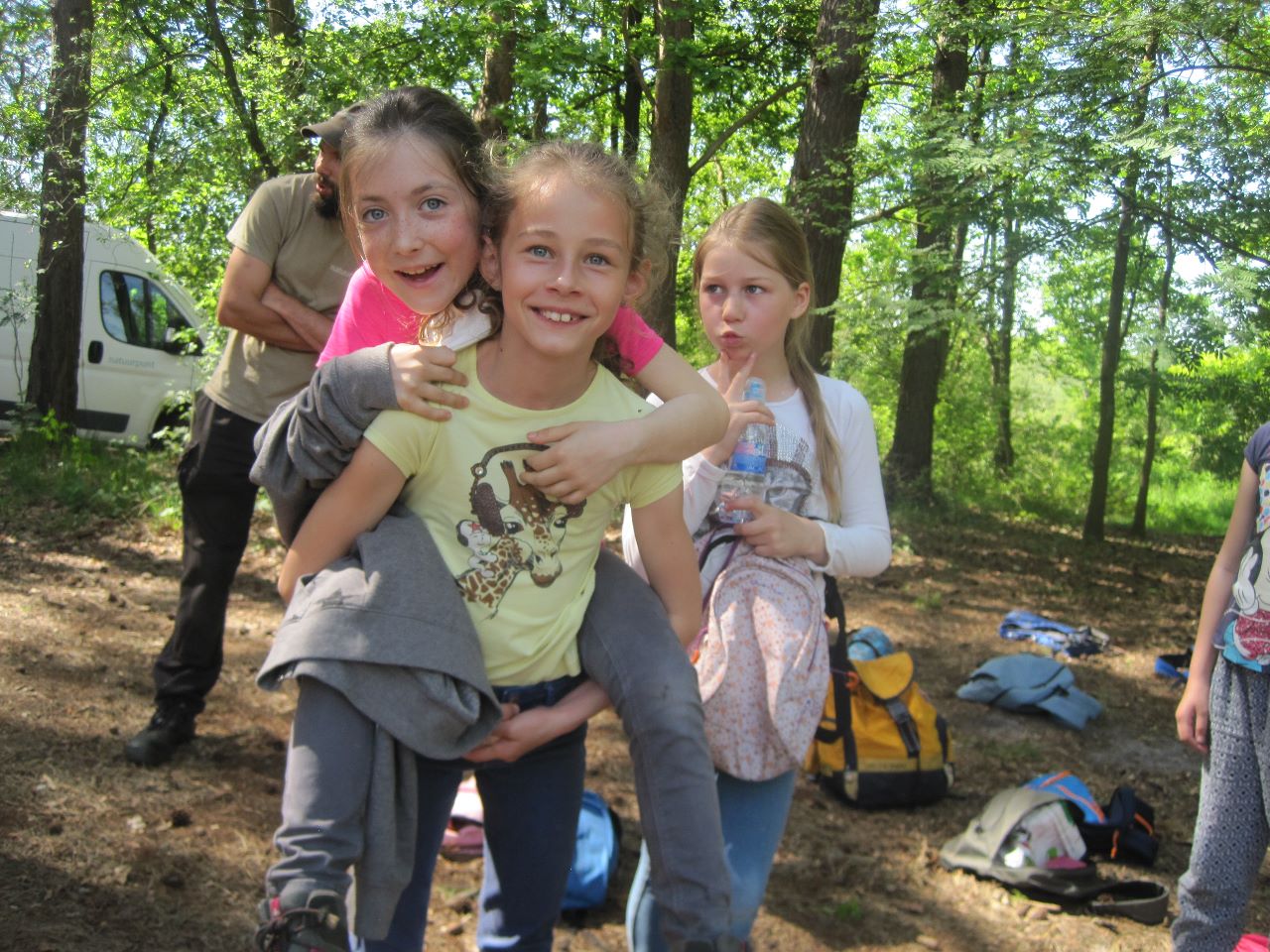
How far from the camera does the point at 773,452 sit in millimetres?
2277

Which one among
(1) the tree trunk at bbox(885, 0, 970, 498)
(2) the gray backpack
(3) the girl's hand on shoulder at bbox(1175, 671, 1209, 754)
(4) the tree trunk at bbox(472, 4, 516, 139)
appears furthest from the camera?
(4) the tree trunk at bbox(472, 4, 516, 139)

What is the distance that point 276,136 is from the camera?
7.36 meters

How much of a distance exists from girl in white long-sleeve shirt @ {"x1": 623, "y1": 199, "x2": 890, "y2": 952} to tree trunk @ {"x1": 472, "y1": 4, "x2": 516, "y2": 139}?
23.7 ft

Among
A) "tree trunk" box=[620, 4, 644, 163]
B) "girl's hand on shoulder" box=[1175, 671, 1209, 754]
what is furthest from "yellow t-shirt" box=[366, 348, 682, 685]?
"tree trunk" box=[620, 4, 644, 163]

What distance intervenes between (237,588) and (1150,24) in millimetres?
5890

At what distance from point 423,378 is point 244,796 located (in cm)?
251

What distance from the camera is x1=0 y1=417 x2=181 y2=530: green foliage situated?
763 cm

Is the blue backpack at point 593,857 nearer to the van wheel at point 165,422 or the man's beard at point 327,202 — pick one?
the man's beard at point 327,202

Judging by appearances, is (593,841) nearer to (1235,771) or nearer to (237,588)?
(1235,771)

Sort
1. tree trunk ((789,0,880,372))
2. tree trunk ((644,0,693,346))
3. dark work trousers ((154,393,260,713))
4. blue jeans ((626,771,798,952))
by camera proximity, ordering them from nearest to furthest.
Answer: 1. blue jeans ((626,771,798,952))
2. dark work trousers ((154,393,260,713))
3. tree trunk ((789,0,880,372))
4. tree trunk ((644,0,693,346))

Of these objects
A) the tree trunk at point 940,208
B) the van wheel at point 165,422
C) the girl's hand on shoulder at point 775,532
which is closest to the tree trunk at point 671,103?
the tree trunk at point 940,208

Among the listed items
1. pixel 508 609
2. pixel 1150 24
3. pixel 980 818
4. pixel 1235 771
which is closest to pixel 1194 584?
pixel 1150 24

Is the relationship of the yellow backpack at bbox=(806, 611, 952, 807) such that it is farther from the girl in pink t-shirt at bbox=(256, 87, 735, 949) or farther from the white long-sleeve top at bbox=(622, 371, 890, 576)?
the girl in pink t-shirt at bbox=(256, 87, 735, 949)

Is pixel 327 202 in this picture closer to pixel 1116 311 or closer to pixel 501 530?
pixel 501 530
